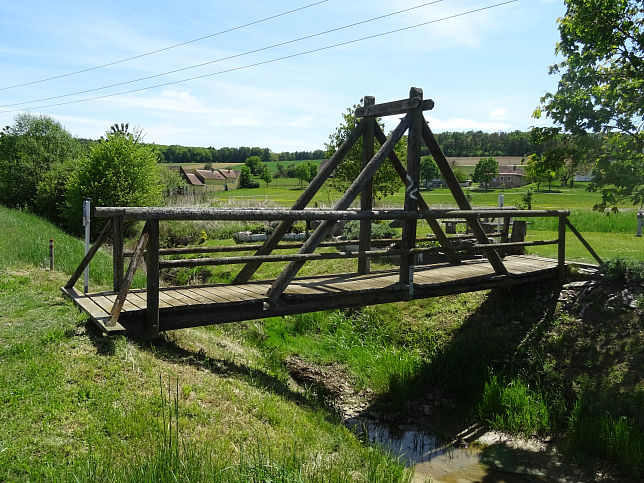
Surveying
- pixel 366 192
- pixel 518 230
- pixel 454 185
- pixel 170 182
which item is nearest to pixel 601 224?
pixel 518 230

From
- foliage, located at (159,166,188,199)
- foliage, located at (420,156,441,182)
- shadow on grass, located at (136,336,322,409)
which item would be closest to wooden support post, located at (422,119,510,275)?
shadow on grass, located at (136,336,322,409)

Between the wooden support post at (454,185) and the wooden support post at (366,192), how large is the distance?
95cm

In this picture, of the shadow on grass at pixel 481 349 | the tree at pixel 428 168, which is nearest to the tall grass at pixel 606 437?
the shadow on grass at pixel 481 349

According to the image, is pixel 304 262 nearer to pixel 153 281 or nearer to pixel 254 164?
pixel 153 281

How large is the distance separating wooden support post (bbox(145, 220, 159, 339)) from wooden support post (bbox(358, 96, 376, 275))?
142 inches

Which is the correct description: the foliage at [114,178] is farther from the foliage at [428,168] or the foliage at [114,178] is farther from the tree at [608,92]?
the foliage at [428,168]

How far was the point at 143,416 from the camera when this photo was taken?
4668 millimetres

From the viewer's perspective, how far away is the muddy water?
6707 millimetres

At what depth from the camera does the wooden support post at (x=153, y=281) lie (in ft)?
18.9

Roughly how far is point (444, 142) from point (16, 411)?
14519cm

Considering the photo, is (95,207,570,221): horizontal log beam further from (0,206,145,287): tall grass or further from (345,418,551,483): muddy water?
(0,206,145,287): tall grass

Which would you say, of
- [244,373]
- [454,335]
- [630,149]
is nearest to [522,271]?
[454,335]

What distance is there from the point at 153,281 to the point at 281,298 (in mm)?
1690

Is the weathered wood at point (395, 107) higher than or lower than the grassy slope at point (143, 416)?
higher
